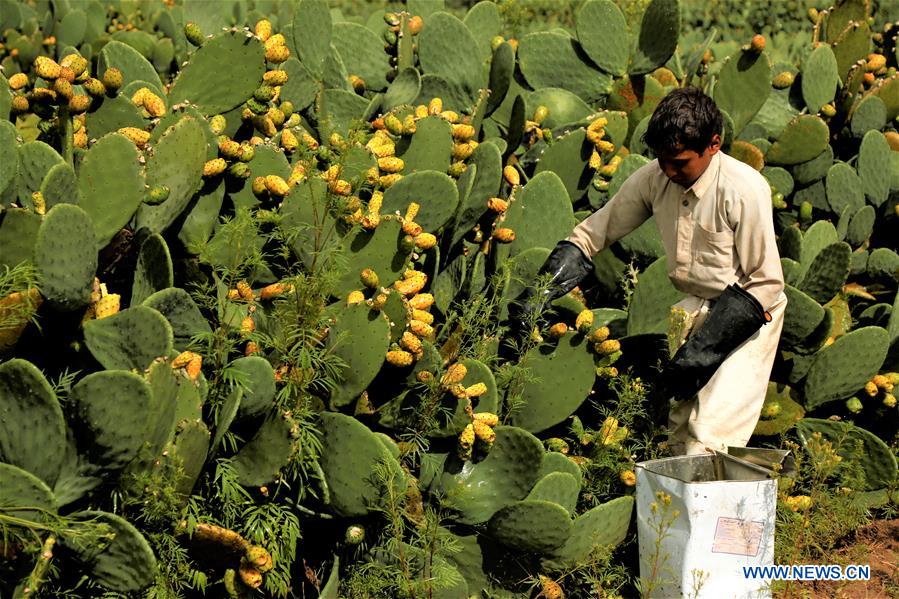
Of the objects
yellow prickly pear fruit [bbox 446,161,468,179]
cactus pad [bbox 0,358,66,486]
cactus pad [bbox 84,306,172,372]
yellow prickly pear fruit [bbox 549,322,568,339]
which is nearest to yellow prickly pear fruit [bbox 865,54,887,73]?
yellow prickly pear fruit [bbox 446,161,468,179]

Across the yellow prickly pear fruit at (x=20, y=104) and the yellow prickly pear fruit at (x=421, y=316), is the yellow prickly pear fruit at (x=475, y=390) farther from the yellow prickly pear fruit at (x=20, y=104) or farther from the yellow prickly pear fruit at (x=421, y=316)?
the yellow prickly pear fruit at (x=20, y=104)

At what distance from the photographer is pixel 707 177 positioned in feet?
11.5

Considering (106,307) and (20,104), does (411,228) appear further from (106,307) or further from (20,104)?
(20,104)

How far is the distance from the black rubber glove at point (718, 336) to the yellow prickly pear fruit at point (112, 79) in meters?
1.91

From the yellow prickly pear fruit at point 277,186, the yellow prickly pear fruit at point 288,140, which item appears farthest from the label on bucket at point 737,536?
the yellow prickly pear fruit at point 288,140

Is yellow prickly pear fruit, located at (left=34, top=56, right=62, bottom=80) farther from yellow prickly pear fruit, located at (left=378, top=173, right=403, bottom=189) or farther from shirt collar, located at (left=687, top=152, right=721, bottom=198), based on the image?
shirt collar, located at (left=687, top=152, right=721, bottom=198)

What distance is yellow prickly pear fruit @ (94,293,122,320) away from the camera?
10.4 ft

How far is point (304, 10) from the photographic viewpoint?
189 inches

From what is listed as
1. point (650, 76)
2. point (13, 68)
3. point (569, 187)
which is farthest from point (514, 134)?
point (13, 68)

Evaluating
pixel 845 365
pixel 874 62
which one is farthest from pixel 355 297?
pixel 874 62

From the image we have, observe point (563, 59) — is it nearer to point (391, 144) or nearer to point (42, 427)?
point (391, 144)

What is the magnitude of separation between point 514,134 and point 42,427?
2.43 meters

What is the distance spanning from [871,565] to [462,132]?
205cm

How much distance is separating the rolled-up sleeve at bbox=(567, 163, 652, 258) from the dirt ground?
48.4 inches
